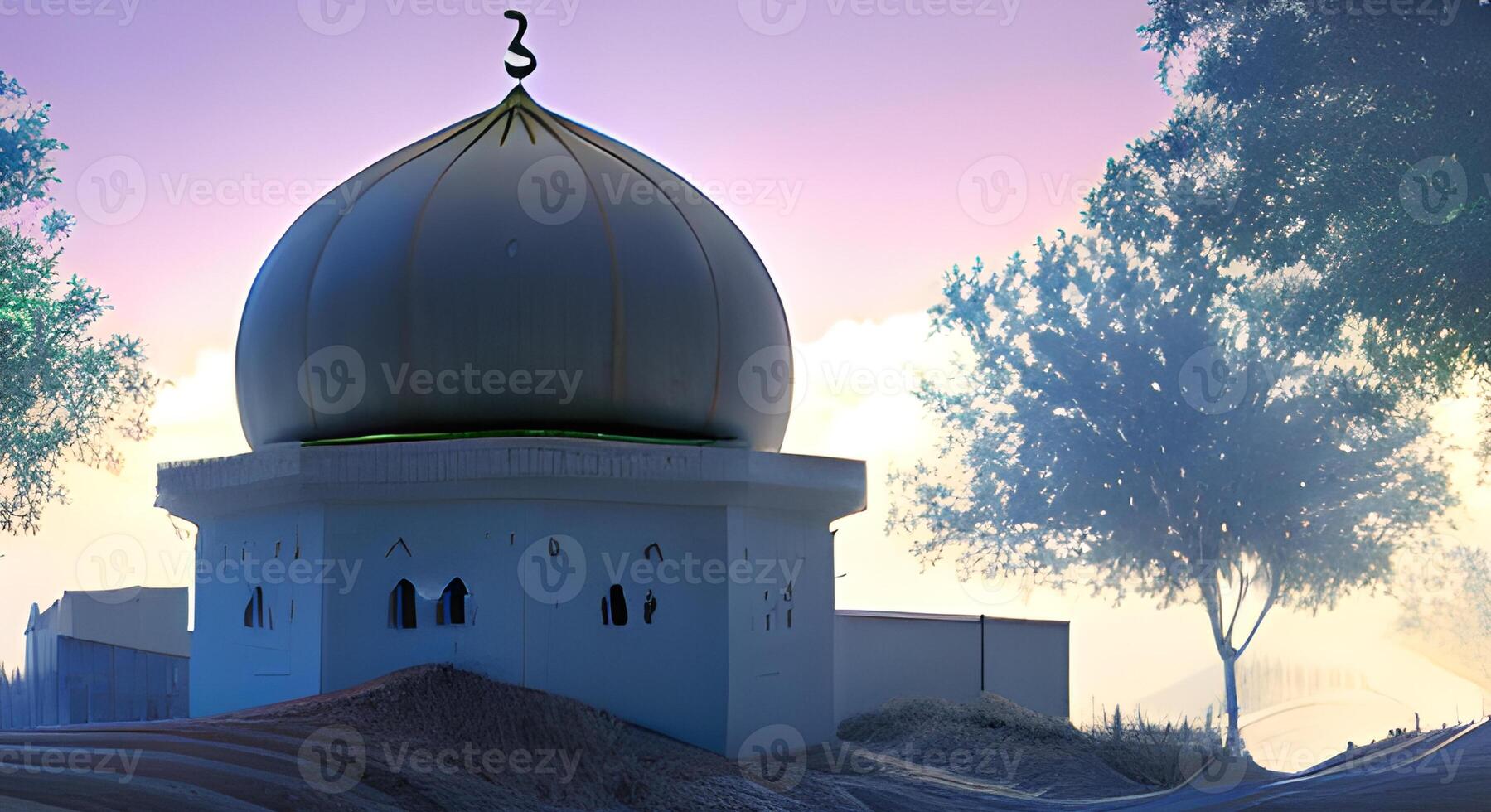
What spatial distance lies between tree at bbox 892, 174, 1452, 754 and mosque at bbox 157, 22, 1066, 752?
11890 millimetres

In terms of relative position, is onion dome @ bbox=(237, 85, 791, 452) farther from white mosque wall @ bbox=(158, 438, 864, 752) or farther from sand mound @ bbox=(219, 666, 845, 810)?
sand mound @ bbox=(219, 666, 845, 810)

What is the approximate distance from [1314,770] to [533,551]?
6.95 meters

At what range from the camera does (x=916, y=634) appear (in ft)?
52.3

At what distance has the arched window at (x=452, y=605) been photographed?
9750 millimetres

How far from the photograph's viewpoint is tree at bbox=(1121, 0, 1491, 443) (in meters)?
16.0

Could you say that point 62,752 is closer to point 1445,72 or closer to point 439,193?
point 439,193

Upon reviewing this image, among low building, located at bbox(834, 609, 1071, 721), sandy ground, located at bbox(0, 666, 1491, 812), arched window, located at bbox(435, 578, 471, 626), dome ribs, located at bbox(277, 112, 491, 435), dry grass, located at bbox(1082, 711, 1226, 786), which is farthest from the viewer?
low building, located at bbox(834, 609, 1071, 721)

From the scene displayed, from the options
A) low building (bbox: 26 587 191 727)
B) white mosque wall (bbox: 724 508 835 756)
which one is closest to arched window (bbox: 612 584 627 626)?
white mosque wall (bbox: 724 508 835 756)

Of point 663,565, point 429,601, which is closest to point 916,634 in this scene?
point 663,565

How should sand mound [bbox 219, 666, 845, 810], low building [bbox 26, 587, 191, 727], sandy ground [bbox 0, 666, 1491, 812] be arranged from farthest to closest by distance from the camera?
low building [bbox 26, 587, 191, 727]
sand mound [bbox 219, 666, 845, 810]
sandy ground [bbox 0, 666, 1491, 812]

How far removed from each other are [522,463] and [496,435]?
0.44 meters

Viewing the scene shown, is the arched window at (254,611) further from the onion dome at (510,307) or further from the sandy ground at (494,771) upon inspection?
the sandy ground at (494,771)

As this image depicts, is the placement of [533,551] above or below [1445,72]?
below

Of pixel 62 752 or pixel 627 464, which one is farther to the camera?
pixel 627 464
